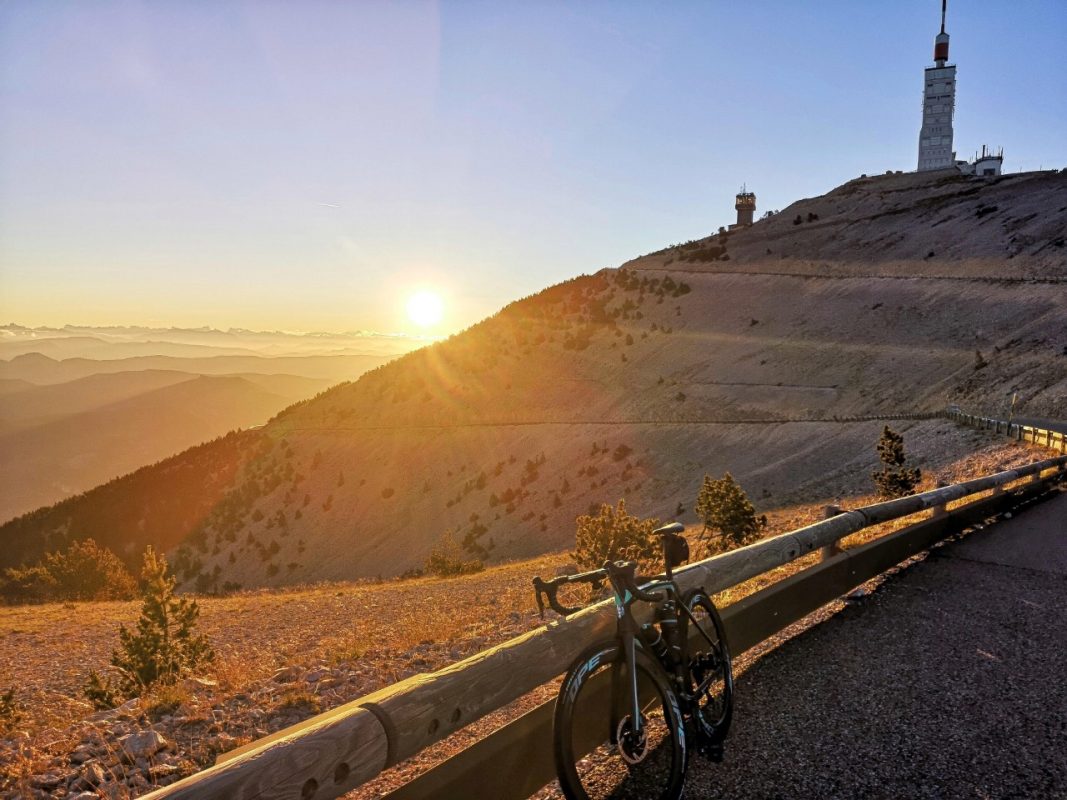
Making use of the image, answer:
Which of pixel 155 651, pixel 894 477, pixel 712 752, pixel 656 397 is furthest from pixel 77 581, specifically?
pixel 712 752

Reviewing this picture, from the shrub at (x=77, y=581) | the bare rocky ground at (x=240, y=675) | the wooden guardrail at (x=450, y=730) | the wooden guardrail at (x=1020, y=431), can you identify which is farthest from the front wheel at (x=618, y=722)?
the shrub at (x=77, y=581)

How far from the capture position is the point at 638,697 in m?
3.60

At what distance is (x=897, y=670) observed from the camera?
5.37 m

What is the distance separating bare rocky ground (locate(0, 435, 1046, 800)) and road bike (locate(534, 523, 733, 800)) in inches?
69.0

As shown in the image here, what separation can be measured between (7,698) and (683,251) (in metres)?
95.6

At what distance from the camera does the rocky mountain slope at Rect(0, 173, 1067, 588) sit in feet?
127

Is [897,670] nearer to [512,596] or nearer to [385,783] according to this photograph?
[385,783]

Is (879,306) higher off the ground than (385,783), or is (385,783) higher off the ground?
(879,306)

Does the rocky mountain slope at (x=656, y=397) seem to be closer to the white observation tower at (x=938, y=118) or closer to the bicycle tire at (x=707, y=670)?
the bicycle tire at (x=707, y=670)

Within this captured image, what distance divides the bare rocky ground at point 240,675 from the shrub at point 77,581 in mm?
15578

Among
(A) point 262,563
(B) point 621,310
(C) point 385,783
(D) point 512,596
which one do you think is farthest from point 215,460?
(C) point 385,783

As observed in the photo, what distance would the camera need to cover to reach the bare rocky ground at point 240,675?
18.2 feet

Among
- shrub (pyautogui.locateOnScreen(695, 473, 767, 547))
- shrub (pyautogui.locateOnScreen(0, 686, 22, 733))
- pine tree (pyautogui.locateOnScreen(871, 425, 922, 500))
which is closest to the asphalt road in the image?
shrub (pyautogui.locateOnScreen(0, 686, 22, 733))

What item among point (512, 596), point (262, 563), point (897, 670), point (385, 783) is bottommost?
point (262, 563)
